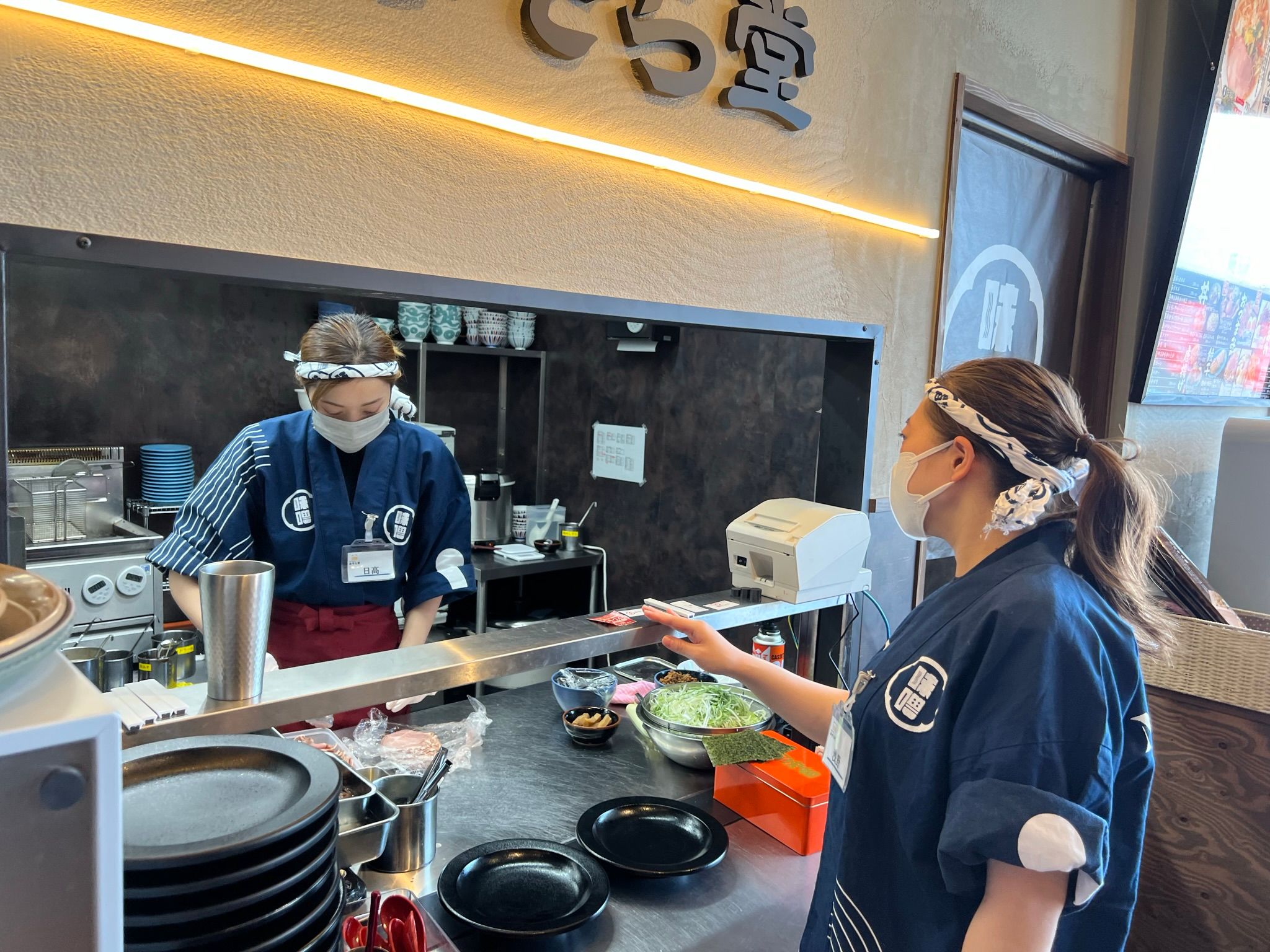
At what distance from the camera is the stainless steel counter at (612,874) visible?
1.43m

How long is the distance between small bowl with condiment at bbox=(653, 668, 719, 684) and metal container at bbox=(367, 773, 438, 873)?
2.87ft

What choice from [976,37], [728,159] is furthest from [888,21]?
[728,159]

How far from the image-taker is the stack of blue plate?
3.86 meters

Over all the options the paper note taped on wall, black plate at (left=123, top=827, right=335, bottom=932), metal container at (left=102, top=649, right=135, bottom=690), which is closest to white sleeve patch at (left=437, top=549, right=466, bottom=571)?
metal container at (left=102, top=649, right=135, bottom=690)

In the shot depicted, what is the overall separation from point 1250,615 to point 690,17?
242 cm

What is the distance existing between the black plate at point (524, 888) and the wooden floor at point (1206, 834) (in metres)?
1.64

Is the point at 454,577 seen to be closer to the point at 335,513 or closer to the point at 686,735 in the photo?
the point at 335,513

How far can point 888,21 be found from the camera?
2.22 meters

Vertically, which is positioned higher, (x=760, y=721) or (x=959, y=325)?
(x=959, y=325)

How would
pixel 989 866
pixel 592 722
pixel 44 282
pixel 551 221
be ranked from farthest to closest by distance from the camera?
1. pixel 44 282
2. pixel 592 722
3. pixel 551 221
4. pixel 989 866

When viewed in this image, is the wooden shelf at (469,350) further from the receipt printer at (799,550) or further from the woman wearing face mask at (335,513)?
the receipt printer at (799,550)

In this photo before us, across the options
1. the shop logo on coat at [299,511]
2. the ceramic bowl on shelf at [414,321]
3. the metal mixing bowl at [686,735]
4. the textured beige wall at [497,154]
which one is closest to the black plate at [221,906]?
the textured beige wall at [497,154]

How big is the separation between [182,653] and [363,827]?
7.51ft

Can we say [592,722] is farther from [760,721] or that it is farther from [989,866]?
[989,866]
